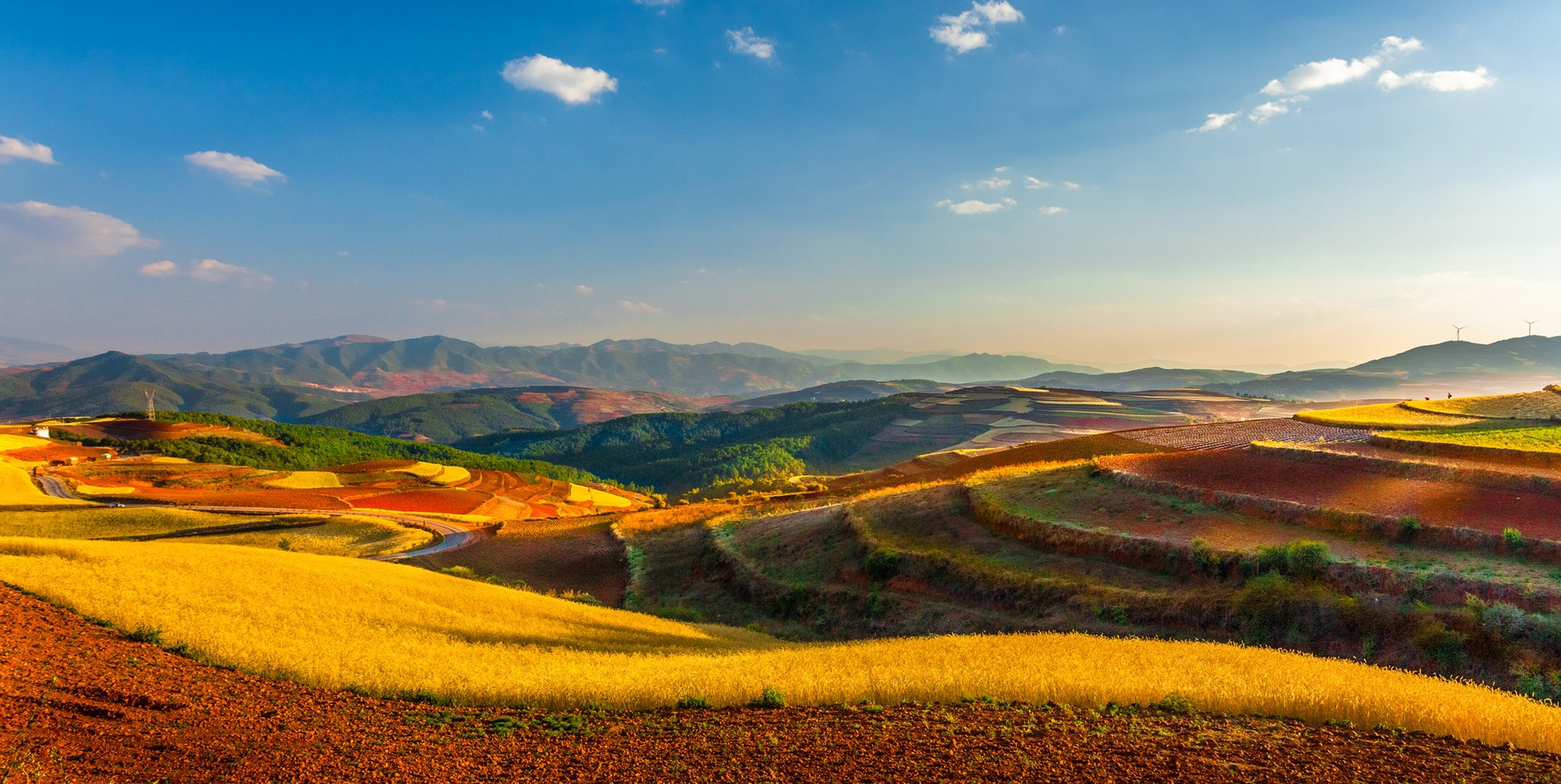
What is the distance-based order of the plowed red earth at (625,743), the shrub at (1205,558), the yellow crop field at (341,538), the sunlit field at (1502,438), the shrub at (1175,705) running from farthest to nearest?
the yellow crop field at (341,538) < the sunlit field at (1502,438) < the shrub at (1205,558) < the shrub at (1175,705) < the plowed red earth at (625,743)

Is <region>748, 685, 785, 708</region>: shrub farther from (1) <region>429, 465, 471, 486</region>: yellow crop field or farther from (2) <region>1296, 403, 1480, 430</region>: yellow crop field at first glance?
(1) <region>429, 465, 471, 486</region>: yellow crop field

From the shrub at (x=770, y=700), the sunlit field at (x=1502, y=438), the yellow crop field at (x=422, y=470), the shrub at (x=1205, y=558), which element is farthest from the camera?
the yellow crop field at (x=422, y=470)

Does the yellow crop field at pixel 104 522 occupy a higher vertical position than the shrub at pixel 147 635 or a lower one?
lower

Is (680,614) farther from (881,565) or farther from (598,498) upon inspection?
(598,498)

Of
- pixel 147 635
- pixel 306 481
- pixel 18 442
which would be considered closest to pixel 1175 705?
pixel 147 635

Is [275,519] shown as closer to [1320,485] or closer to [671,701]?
[671,701]

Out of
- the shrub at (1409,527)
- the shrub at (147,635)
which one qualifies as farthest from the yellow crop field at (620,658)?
the shrub at (1409,527)

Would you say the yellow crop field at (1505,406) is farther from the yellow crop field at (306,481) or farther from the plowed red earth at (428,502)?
the yellow crop field at (306,481)

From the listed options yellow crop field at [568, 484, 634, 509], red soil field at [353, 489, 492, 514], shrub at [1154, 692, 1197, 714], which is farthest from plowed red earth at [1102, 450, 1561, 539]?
yellow crop field at [568, 484, 634, 509]
